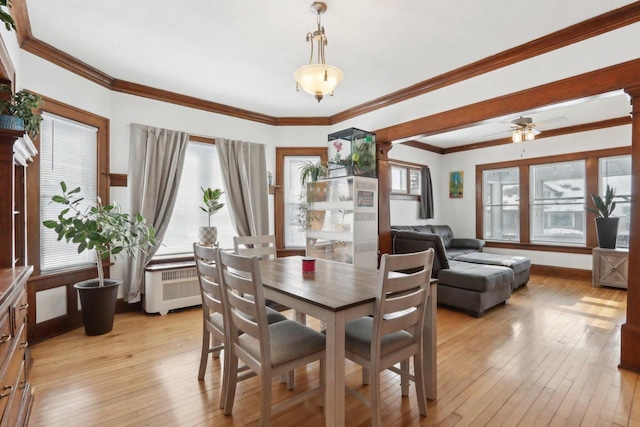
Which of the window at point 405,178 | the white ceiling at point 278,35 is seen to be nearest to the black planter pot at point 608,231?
the window at point 405,178

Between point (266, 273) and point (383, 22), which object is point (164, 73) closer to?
point (383, 22)

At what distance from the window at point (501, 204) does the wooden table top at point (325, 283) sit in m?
5.33

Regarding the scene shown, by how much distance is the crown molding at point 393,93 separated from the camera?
2.45 meters

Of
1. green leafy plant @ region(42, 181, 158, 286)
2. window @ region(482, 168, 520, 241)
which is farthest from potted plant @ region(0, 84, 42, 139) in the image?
window @ region(482, 168, 520, 241)

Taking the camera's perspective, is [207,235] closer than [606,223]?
Yes

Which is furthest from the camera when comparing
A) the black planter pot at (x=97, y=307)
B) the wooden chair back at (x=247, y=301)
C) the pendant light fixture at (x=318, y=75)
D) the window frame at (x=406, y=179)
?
the window frame at (x=406, y=179)

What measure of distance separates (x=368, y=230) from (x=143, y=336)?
2.73 metres

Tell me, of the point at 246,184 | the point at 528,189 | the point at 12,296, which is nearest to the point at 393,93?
the point at 246,184

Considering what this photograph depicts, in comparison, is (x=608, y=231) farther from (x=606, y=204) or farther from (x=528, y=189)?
(x=528, y=189)

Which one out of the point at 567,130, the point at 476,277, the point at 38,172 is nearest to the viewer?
the point at 38,172

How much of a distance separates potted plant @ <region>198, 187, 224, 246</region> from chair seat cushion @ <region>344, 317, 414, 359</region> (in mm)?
2625

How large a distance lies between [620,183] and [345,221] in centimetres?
479

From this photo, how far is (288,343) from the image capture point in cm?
178

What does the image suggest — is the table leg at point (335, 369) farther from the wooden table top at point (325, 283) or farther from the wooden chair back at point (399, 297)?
the wooden chair back at point (399, 297)
